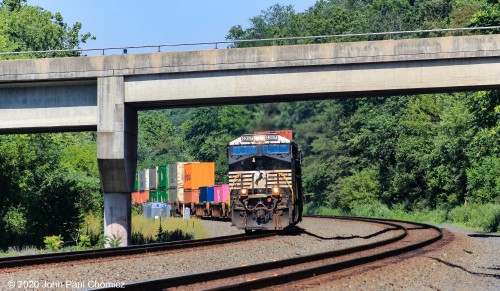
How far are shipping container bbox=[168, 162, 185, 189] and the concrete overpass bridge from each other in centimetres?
2653

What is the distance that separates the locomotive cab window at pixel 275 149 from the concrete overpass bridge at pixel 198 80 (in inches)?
83.3

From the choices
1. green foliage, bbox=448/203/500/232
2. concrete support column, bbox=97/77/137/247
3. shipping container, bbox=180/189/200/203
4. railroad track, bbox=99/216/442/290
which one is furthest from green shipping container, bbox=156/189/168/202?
railroad track, bbox=99/216/442/290

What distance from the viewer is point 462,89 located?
29.8 metres

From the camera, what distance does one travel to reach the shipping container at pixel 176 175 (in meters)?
58.7

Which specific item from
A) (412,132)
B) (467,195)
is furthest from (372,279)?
(412,132)

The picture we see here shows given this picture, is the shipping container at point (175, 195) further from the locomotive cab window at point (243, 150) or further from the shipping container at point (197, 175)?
the locomotive cab window at point (243, 150)

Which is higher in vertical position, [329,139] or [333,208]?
[329,139]

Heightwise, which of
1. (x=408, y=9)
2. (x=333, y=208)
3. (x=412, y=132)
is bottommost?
(x=333, y=208)

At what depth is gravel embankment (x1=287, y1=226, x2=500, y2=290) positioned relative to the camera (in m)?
14.5

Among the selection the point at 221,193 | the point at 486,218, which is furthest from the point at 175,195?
the point at 486,218

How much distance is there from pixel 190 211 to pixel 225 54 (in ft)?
98.6

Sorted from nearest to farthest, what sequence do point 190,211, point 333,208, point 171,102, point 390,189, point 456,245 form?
point 456,245, point 171,102, point 190,211, point 390,189, point 333,208

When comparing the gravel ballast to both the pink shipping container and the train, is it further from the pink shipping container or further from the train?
the pink shipping container

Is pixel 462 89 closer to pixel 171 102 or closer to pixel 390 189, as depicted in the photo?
pixel 171 102
